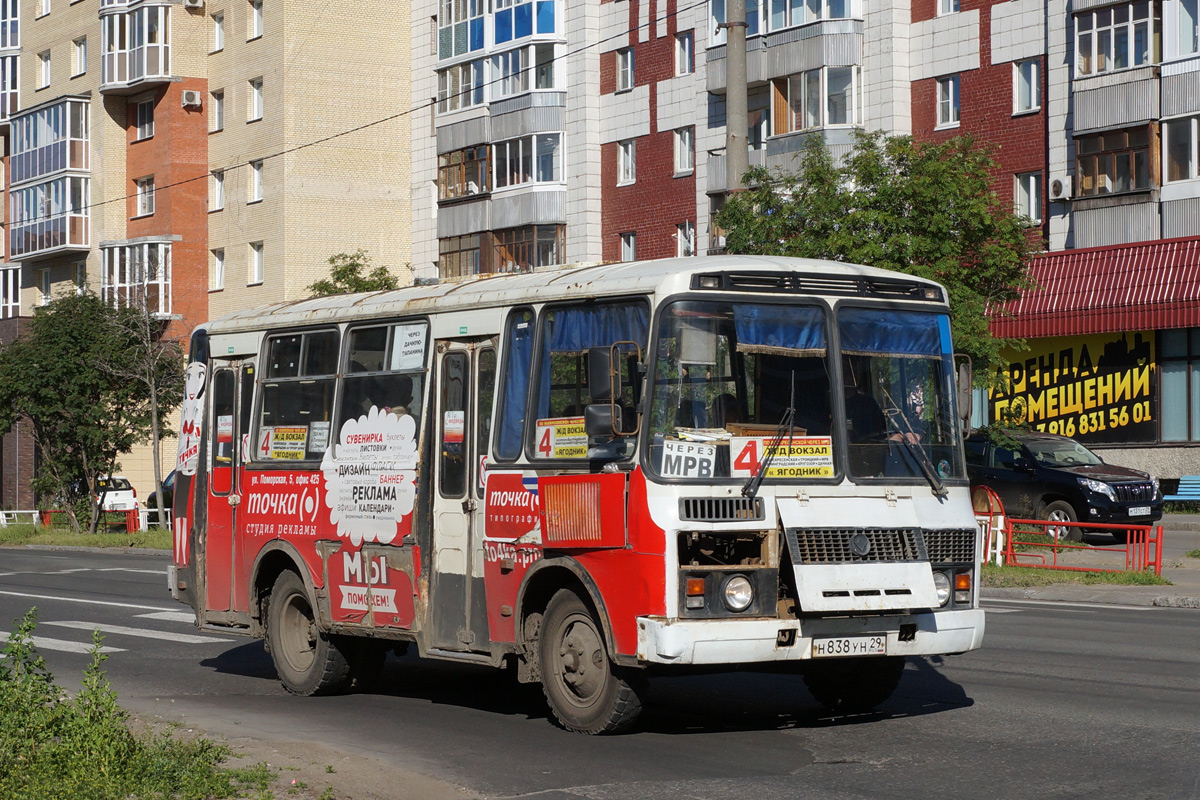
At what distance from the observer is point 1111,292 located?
38.2 metres

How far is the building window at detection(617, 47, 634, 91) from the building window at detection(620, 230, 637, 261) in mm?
4272

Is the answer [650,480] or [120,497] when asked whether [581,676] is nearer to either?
[650,480]

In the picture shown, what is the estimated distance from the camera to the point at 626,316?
9828mm

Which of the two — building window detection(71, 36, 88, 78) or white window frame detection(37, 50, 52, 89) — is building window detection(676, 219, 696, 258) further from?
white window frame detection(37, 50, 52, 89)

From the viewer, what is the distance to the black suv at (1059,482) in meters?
28.3

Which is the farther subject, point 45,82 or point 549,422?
point 45,82

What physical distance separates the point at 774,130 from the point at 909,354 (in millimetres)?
35165

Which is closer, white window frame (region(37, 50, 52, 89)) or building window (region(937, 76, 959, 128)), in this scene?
building window (region(937, 76, 959, 128))

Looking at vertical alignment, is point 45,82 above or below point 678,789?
above

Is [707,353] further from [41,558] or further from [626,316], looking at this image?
[41,558]

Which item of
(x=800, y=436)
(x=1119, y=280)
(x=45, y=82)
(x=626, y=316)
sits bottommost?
(x=800, y=436)

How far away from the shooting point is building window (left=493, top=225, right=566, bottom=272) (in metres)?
51.6

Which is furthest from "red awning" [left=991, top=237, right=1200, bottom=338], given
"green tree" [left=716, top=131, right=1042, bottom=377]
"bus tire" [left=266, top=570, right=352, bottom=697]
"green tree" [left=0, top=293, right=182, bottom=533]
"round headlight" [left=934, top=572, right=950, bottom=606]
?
"round headlight" [left=934, top=572, right=950, bottom=606]

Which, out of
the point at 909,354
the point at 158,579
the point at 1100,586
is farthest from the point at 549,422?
the point at 158,579
